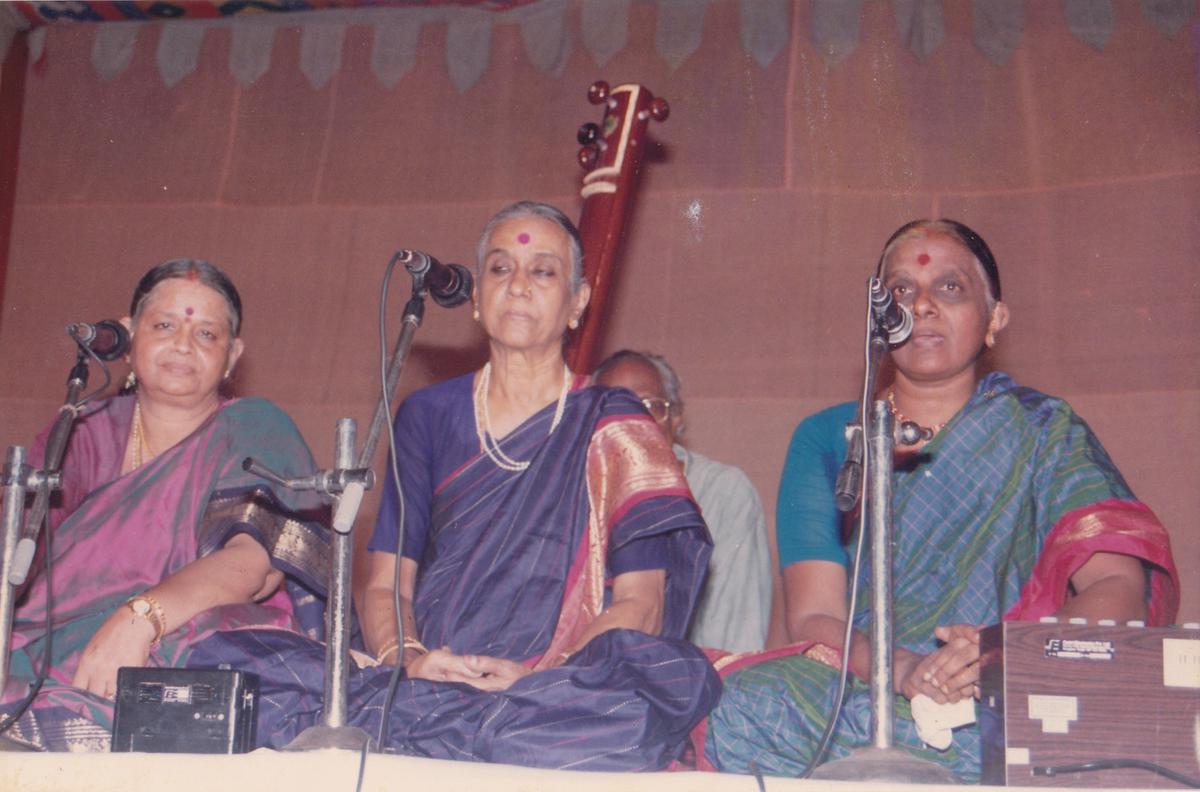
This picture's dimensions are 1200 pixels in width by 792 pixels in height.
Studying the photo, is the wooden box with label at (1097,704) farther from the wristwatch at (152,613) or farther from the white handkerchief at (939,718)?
the wristwatch at (152,613)

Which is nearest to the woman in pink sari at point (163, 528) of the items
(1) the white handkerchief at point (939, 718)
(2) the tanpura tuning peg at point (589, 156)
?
(2) the tanpura tuning peg at point (589, 156)

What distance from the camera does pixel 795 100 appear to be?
208 inches

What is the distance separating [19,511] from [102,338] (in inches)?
18.4

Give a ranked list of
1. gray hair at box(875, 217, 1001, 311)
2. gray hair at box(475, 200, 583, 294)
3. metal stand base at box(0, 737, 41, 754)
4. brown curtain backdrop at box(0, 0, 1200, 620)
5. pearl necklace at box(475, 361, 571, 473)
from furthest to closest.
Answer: brown curtain backdrop at box(0, 0, 1200, 620) → gray hair at box(875, 217, 1001, 311) → gray hair at box(475, 200, 583, 294) → pearl necklace at box(475, 361, 571, 473) → metal stand base at box(0, 737, 41, 754)

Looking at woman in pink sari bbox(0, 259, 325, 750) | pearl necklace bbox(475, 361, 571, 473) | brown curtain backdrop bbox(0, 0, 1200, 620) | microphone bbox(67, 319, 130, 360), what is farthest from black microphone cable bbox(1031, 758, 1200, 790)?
brown curtain backdrop bbox(0, 0, 1200, 620)

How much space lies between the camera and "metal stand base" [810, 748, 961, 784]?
219cm

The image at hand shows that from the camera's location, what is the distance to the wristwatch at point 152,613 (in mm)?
3039

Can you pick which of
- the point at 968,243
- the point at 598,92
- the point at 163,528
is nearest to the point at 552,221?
the point at 598,92

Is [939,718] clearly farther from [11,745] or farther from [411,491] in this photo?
[11,745]

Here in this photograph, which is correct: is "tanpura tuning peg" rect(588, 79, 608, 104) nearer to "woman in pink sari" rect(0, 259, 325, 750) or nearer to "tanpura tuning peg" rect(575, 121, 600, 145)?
"tanpura tuning peg" rect(575, 121, 600, 145)

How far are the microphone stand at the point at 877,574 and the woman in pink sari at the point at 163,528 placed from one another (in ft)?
4.54

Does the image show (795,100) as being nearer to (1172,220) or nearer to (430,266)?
(1172,220)

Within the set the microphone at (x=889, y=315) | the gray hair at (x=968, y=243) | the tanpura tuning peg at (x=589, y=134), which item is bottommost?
the microphone at (x=889, y=315)

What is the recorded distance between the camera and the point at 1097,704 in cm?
224
